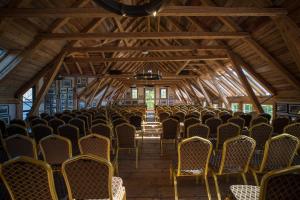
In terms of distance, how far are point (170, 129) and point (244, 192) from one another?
15.9ft

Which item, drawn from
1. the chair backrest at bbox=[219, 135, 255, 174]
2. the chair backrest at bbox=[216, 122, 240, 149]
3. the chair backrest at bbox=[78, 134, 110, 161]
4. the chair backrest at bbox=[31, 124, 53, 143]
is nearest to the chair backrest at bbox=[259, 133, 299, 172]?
the chair backrest at bbox=[219, 135, 255, 174]

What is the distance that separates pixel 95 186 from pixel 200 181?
8.33ft

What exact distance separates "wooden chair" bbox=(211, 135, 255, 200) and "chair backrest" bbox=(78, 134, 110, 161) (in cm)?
175

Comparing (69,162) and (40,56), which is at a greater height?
(40,56)

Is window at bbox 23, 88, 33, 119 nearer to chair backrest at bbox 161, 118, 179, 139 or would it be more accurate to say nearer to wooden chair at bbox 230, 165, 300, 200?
chair backrest at bbox 161, 118, 179, 139

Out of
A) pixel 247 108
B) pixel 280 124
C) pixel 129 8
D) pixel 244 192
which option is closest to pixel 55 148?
pixel 129 8

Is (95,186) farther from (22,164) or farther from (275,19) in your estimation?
(275,19)

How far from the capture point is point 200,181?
15.7 feet

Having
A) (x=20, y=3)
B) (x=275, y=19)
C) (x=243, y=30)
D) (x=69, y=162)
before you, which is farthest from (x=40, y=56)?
(x=69, y=162)

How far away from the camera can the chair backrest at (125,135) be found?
624 centimetres

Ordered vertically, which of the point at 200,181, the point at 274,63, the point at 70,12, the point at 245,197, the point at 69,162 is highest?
the point at 70,12

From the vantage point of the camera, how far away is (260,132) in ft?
18.7

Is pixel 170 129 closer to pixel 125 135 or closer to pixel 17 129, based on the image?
pixel 125 135

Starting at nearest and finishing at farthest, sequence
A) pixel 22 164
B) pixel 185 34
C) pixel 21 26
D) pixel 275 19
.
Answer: pixel 22 164 → pixel 275 19 → pixel 21 26 → pixel 185 34
